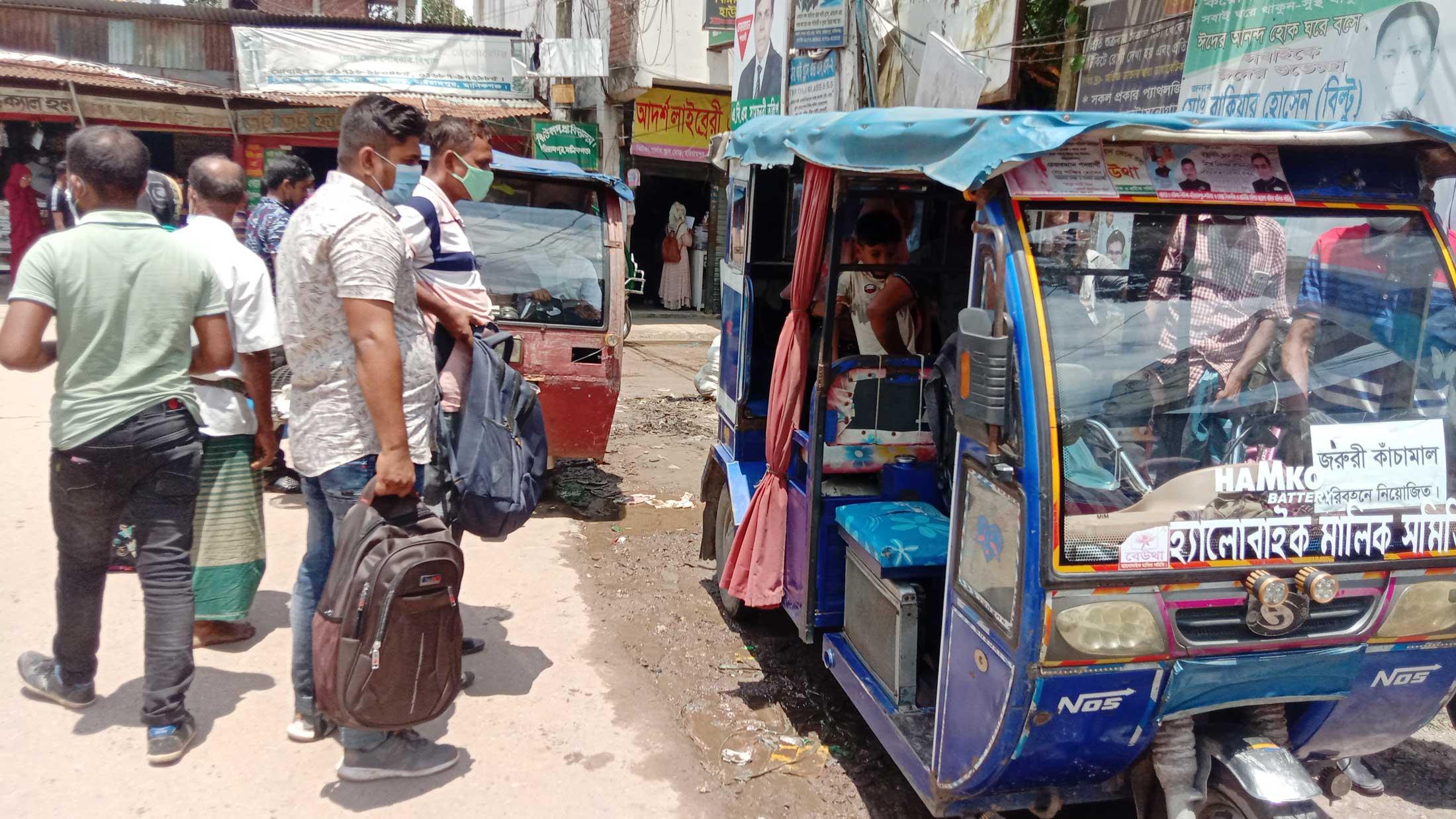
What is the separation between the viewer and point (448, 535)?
10.4ft

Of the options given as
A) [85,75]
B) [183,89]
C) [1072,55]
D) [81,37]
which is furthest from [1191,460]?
[81,37]

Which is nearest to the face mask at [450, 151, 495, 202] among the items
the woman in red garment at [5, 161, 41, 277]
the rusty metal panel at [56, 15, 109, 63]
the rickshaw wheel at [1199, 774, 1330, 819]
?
the rickshaw wheel at [1199, 774, 1330, 819]

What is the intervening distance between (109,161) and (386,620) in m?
1.67

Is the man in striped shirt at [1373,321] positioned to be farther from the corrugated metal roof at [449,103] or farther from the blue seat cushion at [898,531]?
the corrugated metal roof at [449,103]

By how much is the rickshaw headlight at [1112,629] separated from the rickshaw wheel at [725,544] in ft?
7.52

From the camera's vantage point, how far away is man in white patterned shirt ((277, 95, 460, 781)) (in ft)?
9.53

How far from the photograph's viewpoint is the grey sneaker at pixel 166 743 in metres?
3.24

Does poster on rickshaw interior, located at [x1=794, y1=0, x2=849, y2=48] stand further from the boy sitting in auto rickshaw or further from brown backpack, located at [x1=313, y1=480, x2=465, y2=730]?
brown backpack, located at [x1=313, y1=480, x2=465, y2=730]

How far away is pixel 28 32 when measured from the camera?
14.8m

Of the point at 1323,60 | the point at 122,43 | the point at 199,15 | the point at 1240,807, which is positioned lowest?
the point at 1240,807

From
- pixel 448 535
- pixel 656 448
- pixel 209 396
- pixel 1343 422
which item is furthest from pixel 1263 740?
pixel 656 448

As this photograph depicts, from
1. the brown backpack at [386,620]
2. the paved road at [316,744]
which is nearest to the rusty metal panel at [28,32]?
the paved road at [316,744]

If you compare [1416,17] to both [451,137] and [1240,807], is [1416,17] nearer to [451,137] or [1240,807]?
[1240,807]

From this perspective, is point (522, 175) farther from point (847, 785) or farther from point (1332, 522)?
point (1332, 522)
